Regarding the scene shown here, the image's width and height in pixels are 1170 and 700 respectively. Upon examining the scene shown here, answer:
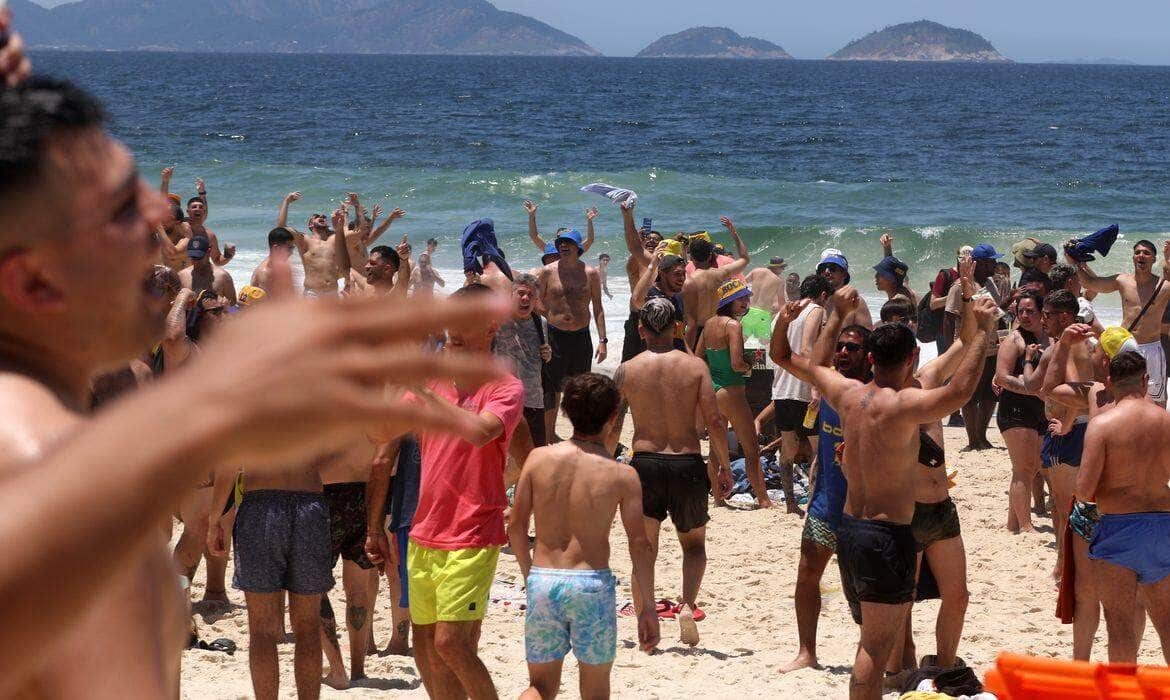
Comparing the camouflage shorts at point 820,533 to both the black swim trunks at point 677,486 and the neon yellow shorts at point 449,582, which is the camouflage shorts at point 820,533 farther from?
the neon yellow shorts at point 449,582

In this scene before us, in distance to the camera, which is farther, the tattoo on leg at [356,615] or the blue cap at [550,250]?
the blue cap at [550,250]

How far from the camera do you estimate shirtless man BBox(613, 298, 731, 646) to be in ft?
21.7

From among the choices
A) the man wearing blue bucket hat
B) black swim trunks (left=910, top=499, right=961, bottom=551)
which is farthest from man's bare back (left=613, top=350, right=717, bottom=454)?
the man wearing blue bucket hat

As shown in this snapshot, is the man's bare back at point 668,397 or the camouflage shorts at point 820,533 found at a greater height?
the man's bare back at point 668,397

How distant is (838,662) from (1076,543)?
133cm

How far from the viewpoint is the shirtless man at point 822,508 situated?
592cm

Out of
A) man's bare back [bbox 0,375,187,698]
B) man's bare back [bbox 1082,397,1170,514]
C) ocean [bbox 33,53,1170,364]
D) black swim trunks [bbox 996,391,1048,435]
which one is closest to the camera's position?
man's bare back [bbox 0,375,187,698]

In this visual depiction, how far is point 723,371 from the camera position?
8.85 m

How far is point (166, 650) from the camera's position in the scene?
1.12m

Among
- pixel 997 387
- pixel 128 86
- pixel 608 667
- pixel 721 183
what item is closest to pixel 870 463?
pixel 608 667

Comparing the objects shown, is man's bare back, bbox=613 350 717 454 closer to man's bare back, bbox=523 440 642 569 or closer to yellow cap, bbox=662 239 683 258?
man's bare back, bbox=523 440 642 569

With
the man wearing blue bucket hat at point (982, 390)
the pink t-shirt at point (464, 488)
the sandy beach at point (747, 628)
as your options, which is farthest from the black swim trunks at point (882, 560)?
the man wearing blue bucket hat at point (982, 390)

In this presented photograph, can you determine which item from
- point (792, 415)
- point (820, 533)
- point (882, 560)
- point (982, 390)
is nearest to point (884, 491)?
point (882, 560)

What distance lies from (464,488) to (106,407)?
4069 millimetres
